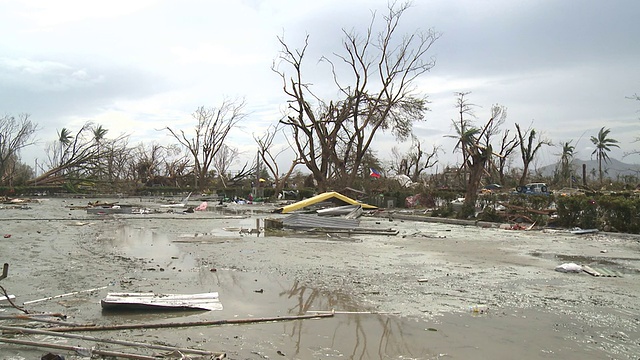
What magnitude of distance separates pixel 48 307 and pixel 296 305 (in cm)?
288

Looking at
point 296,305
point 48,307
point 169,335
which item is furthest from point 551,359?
point 48,307

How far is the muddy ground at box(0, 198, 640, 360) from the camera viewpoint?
15.2ft

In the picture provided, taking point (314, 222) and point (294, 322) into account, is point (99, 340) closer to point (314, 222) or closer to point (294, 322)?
point (294, 322)

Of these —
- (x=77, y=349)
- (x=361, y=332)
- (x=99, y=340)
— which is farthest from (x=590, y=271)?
(x=77, y=349)

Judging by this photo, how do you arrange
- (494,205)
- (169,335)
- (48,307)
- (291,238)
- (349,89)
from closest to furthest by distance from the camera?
(169,335), (48,307), (291,238), (494,205), (349,89)

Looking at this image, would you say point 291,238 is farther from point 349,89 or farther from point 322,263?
point 349,89

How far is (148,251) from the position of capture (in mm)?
10625

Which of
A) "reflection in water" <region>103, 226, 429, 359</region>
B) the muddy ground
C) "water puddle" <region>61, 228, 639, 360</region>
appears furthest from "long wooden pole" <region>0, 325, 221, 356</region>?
"reflection in water" <region>103, 226, 429, 359</region>

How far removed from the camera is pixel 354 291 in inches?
272

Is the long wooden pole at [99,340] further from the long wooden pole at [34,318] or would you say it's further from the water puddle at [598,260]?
the water puddle at [598,260]

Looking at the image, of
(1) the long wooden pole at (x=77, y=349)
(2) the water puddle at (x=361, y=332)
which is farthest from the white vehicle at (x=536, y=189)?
(1) the long wooden pole at (x=77, y=349)

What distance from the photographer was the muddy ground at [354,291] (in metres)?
4.62

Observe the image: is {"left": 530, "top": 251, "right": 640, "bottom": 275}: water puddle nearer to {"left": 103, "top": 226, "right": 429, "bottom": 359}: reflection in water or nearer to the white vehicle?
{"left": 103, "top": 226, "right": 429, "bottom": 359}: reflection in water

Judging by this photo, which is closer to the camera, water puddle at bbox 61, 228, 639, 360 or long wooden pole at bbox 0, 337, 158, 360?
long wooden pole at bbox 0, 337, 158, 360
